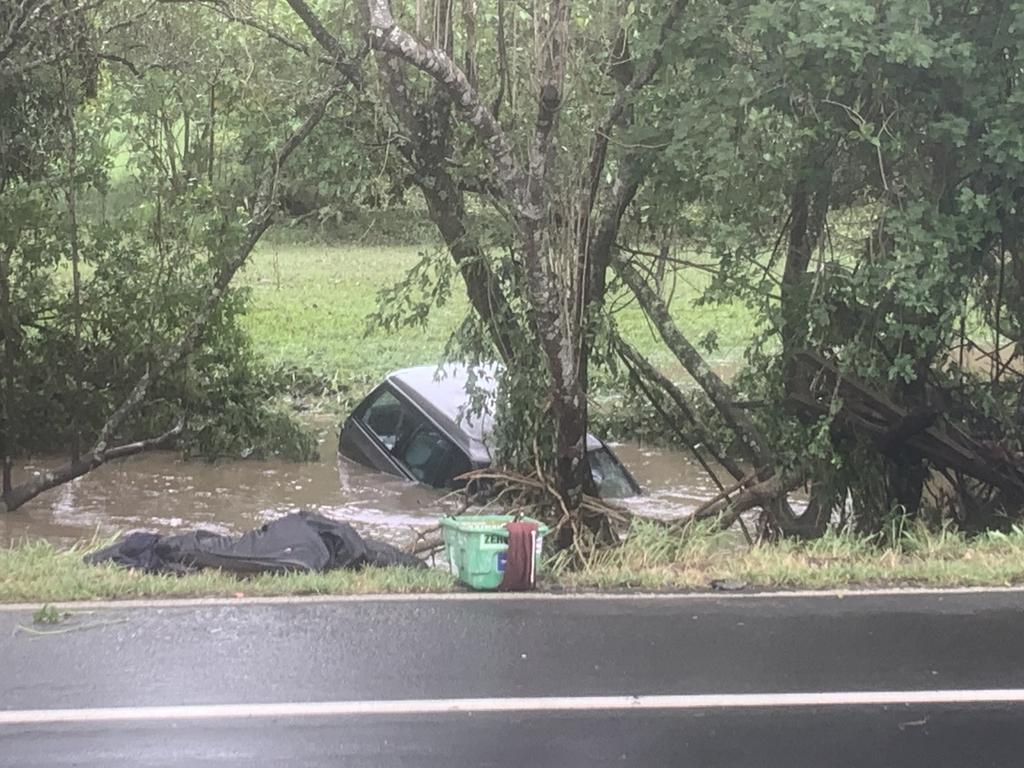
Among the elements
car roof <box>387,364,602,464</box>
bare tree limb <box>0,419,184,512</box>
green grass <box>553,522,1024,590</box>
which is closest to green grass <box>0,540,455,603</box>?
green grass <box>553,522,1024,590</box>

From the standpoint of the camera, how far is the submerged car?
1023cm

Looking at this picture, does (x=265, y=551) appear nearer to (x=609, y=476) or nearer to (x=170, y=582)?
(x=170, y=582)

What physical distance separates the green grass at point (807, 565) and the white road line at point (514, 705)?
1654mm

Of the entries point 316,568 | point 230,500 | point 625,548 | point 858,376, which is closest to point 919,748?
point 625,548

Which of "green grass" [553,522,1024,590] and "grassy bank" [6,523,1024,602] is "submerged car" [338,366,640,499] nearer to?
"green grass" [553,522,1024,590]

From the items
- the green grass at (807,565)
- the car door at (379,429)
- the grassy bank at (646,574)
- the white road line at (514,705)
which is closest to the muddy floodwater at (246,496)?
the car door at (379,429)

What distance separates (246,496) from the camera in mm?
12844

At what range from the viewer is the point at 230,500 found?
Answer: 500 inches

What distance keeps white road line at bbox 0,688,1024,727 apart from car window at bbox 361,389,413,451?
6.34 metres

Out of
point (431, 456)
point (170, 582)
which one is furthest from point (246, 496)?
point (170, 582)

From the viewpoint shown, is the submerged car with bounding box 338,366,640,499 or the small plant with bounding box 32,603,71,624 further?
the submerged car with bounding box 338,366,640,499

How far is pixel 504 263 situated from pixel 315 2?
318cm

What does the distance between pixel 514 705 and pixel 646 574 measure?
213 cm

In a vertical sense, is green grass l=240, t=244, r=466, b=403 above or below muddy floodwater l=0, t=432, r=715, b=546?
above
